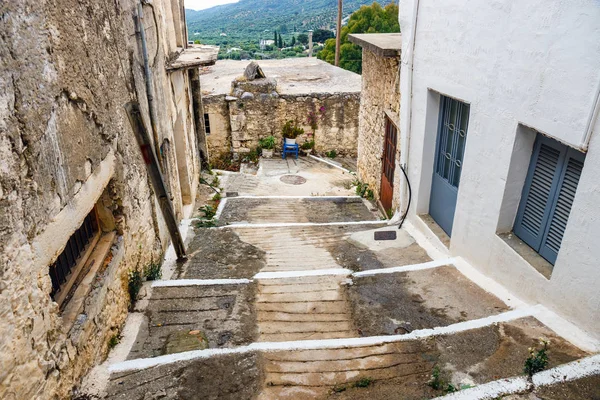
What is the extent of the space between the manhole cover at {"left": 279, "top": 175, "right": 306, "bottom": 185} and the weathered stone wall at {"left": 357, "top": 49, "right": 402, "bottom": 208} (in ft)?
9.38

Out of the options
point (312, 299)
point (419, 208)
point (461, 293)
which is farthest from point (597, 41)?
point (419, 208)

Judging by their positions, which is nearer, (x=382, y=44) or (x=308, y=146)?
(x=382, y=44)

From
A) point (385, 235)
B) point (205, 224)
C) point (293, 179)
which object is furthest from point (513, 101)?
point (293, 179)

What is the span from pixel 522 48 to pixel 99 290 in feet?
14.2

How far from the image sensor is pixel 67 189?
3.18m

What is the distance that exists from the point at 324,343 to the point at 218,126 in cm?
1314

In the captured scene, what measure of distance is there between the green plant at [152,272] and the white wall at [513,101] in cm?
380

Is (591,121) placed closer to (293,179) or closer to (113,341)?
(113,341)

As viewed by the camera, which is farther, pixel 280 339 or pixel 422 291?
pixel 422 291

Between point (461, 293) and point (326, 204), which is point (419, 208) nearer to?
point (461, 293)

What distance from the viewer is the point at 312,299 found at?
16.2 ft

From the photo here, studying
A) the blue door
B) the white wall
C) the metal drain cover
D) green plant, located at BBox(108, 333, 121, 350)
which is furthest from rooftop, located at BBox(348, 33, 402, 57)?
green plant, located at BBox(108, 333, 121, 350)

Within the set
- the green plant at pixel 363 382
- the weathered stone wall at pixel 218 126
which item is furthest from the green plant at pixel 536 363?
the weathered stone wall at pixel 218 126

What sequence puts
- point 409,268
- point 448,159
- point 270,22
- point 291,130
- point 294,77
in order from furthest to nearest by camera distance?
point 270,22
point 294,77
point 291,130
point 448,159
point 409,268
